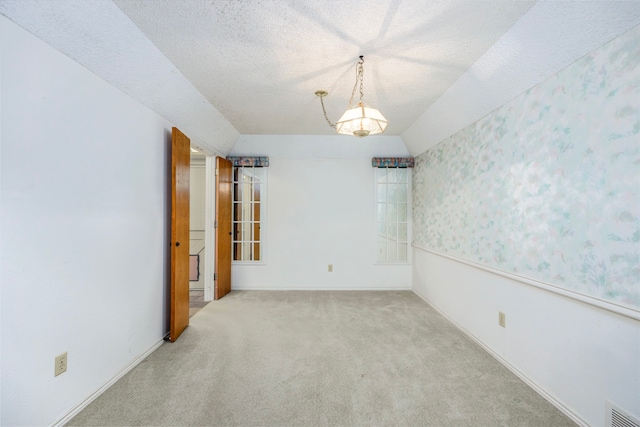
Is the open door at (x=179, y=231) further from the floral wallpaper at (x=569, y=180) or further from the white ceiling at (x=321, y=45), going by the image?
the floral wallpaper at (x=569, y=180)

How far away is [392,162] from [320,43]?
2.71 m

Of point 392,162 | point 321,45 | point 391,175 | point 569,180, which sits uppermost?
point 321,45

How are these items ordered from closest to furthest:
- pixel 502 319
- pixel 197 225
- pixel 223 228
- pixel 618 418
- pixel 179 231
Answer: pixel 618 418, pixel 502 319, pixel 179 231, pixel 223 228, pixel 197 225

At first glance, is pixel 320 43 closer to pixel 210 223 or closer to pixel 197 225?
pixel 210 223

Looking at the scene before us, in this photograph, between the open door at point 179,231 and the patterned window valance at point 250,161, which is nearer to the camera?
the open door at point 179,231

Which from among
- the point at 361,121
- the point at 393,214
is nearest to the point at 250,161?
the point at 393,214

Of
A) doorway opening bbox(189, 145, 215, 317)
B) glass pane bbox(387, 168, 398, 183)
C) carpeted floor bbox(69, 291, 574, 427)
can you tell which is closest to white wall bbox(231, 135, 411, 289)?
glass pane bbox(387, 168, 398, 183)

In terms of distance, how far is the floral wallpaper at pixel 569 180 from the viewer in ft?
4.51

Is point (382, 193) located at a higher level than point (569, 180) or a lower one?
higher

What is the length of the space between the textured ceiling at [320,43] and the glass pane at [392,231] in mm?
2143

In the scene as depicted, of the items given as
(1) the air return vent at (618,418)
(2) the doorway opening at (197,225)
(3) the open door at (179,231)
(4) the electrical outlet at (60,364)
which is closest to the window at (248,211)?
(2) the doorway opening at (197,225)

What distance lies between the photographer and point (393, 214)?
4.55 metres

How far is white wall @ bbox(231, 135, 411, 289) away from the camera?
14.6 ft

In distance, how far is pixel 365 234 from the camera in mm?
4500
